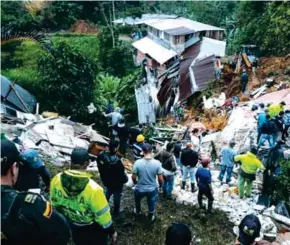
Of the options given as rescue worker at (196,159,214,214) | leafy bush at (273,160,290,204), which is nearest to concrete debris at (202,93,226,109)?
leafy bush at (273,160,290,204)

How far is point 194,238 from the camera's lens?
7281 millimetres

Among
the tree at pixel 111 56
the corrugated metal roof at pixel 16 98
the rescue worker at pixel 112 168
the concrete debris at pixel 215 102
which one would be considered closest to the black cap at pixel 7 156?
the rescue worker at pixel 112 168

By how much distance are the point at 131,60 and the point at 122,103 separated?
11354 millimetres

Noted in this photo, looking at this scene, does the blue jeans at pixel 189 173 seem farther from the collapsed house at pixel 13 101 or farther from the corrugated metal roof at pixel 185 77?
the corrugated metal roof at pixel 185 77

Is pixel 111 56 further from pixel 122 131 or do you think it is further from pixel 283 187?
pixel 283 187

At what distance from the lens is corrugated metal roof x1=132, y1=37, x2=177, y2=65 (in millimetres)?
29881

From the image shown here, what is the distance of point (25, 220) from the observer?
295 cm

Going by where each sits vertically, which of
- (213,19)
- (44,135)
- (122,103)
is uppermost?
(213,19)

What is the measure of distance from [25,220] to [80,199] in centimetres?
130

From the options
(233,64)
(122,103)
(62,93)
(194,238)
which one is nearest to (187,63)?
(233,64)

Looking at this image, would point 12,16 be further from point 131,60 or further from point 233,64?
point 233,64

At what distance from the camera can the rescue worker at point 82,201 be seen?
4.18m

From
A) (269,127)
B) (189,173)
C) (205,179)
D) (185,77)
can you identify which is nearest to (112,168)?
(205,179)

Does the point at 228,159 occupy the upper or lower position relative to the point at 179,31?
lower
